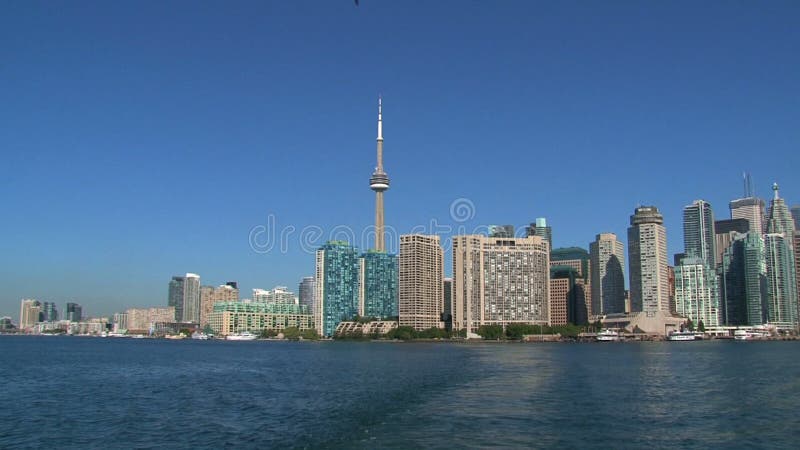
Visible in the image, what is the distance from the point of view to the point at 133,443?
35594 millimetres

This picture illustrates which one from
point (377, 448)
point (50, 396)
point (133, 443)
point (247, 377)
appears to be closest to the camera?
point (377, 448)

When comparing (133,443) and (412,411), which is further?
(412,411)

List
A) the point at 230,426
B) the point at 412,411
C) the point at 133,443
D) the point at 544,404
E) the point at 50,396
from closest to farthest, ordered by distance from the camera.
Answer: the point at 133,443, the point at 230,426, the point at 412,411, the point at 544,404, the point at 50,396

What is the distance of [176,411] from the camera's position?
4553 cm

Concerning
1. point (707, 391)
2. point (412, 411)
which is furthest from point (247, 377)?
point (707, 391)

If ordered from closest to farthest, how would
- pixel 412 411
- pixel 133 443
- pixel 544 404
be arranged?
1. pixel 133 443
2. pixel 412 411
3. pixel 544 404

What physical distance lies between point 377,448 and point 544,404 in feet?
59.3

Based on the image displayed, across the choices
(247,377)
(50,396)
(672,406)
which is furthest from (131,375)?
(672,406)

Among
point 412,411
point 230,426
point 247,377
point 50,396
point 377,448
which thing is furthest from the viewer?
point 247,377

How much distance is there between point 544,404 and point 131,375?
45.6 m

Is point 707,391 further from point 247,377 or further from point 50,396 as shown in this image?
point 50,396

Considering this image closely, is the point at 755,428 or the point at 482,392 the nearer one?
the point at 755,428

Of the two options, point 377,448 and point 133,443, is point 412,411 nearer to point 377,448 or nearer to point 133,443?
point 377,448

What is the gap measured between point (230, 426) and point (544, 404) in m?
20.2
